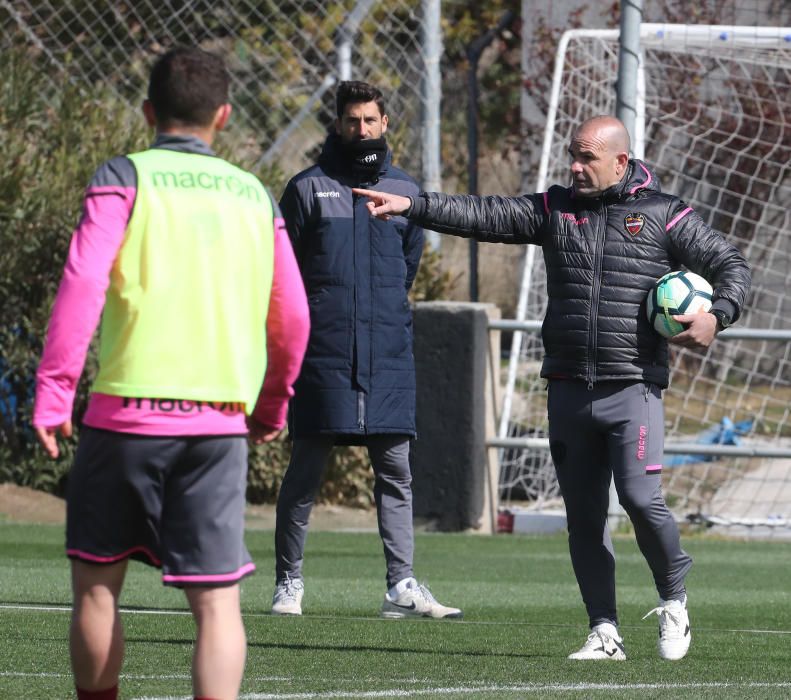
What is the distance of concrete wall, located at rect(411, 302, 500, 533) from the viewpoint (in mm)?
12820

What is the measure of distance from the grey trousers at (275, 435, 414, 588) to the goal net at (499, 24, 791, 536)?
5.14 metres

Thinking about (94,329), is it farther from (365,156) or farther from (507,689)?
(365,156)

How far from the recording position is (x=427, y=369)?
1302 centimetres

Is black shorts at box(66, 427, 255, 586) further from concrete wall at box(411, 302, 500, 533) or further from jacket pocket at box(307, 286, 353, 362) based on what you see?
concrete wall at box(411, 302, 500, 533)

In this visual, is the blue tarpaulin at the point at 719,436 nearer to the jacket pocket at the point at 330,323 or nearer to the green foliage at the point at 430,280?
the green foliage at the point at 430,280

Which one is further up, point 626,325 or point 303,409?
point 626,325

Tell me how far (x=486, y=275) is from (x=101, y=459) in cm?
2245

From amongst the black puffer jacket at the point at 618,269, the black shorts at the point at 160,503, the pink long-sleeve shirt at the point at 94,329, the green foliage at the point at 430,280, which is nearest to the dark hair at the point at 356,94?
the black puffer jacket at the point at 618,269

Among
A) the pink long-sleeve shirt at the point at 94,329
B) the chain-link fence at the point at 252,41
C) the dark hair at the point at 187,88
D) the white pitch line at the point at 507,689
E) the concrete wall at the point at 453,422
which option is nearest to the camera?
the pink long-sleeve shirt at the point at 94,329

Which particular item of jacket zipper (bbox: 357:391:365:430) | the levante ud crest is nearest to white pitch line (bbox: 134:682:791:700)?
the levante ud crest

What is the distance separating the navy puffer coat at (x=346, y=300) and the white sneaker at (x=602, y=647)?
1.66 m

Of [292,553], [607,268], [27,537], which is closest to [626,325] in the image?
[607,268]

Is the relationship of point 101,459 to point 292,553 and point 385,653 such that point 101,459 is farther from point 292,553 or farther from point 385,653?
point 292,553

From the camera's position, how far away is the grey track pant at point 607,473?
629 centimetres
